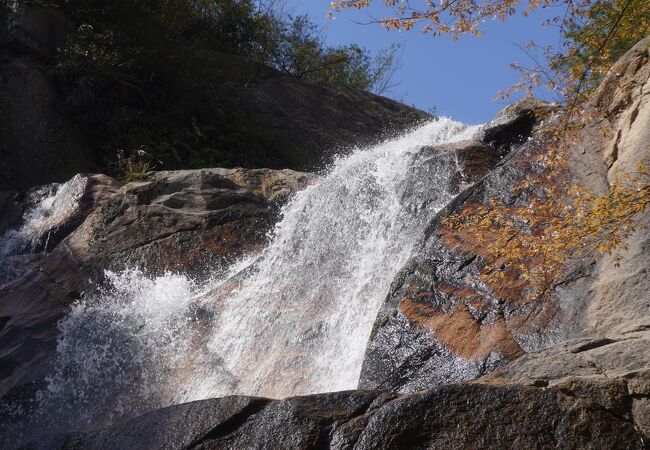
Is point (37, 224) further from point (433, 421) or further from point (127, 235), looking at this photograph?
point (433, 421)

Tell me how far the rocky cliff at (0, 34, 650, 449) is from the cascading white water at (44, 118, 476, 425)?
1.51 feet

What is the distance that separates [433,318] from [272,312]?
2.64 meters

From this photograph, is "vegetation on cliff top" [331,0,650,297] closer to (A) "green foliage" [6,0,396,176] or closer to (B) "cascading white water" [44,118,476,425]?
(B) "cascading white water" [44,118,476,425]

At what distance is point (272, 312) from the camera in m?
9.31

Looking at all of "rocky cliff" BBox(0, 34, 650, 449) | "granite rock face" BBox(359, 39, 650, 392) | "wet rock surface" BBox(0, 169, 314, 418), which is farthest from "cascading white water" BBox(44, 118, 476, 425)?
"granite rock face" BBox(359, 39, 650, 392)

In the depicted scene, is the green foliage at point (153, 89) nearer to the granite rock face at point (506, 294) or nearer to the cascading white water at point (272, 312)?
the cascading white water at point (272, 312)

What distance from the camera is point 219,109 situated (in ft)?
67.6

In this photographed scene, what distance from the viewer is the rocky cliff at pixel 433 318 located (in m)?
4.48

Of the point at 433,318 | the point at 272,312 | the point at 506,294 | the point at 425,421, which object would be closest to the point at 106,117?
the point at 272,312

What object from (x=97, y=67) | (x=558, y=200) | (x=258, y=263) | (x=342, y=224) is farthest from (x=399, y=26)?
(x=97, y=67)

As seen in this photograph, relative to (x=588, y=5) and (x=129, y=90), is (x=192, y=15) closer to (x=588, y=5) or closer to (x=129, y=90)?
(x=129, y=90)

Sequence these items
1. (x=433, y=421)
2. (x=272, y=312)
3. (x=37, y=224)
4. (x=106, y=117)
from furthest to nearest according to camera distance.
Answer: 1. (x=106, y=117)
2. (x=37, y=224)
3. (x=272, y=312)
4. (x=433, y=421)

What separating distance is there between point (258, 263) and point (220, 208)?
5.70 ft

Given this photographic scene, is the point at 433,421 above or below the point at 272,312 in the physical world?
above
